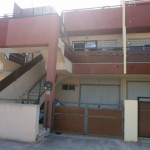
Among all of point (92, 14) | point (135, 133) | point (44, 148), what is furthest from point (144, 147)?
point (92, 14)

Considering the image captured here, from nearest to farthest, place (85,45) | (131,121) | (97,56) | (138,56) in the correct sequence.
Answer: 1. (131,121)
2. (138,56)
3. (97,56)
4. (85,45)

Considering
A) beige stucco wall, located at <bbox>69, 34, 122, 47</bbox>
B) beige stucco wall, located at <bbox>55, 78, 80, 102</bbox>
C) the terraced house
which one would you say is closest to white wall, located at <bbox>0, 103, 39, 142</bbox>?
the terraced house

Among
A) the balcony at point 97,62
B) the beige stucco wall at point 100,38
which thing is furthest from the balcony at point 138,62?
the beige stucco wall at point 100,38

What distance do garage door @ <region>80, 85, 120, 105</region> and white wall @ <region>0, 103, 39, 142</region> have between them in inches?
297

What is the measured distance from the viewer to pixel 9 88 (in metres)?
12.7

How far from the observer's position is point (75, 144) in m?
8.42

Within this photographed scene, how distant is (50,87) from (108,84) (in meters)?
6.45

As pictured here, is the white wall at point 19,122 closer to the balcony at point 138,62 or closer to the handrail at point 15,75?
the handrail at point 15,75

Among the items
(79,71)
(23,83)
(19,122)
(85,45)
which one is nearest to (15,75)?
(23,83)

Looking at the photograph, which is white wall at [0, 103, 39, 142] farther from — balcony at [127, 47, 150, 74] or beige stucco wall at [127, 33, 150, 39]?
beige stucco wall at [127, 33, 150, 39]

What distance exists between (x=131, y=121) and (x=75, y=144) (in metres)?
2.79

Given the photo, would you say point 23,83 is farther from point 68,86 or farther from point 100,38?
point 100,38

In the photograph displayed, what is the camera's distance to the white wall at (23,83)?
498 inches

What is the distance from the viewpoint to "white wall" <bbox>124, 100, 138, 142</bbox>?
30.2 ft
